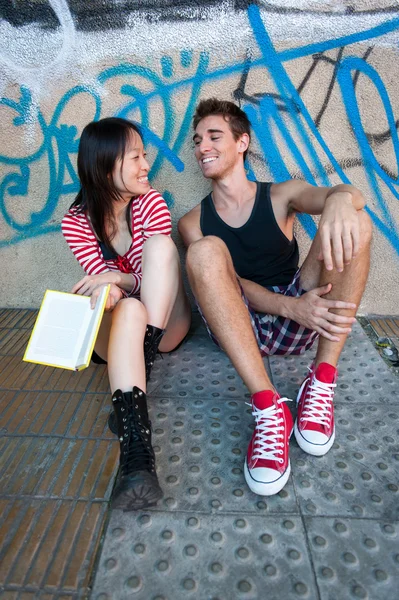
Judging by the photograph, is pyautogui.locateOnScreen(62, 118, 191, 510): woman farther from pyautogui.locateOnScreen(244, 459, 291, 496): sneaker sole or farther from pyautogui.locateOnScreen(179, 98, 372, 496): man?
pyautogui.locateOnScreen(244, 459, 291, 496): sneaker sole

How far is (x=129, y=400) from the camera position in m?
1.60

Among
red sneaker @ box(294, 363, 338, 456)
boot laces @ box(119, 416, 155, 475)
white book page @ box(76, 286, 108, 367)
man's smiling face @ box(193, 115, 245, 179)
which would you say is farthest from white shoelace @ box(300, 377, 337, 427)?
man's smiling face @ box(193, 115, 245, 179)

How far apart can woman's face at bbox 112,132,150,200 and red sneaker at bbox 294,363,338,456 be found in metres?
1.27

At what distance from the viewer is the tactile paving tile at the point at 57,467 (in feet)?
5.11

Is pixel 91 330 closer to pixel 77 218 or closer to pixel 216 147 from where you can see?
pixel 77 218

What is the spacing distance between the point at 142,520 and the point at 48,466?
49 centimetres

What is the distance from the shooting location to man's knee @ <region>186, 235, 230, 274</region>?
5.70 ft

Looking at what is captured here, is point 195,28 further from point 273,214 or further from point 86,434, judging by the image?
point 86,434

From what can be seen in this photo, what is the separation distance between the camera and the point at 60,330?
164cm

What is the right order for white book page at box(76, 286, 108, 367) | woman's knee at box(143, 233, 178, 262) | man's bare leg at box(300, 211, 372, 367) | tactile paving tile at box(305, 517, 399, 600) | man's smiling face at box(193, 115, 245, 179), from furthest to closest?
1. man's smiling face at box(193, 115, 245, 179)
2. woman's knee at box(143, 233, 178, 262)
3. man's bare leg at box(300, 211, 372, 367)
4. white book page at box(76, 286, 108, 367)
5. tactile paving tile at box(305, 517, 399, 600)

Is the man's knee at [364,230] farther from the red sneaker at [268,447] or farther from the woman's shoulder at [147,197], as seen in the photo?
the woman's shoulder at [147,197]

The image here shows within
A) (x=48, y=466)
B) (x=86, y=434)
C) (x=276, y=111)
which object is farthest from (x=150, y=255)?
(x=276, y=111)

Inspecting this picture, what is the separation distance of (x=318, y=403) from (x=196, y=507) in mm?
672

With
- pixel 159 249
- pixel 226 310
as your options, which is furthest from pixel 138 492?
pixel 159 249
